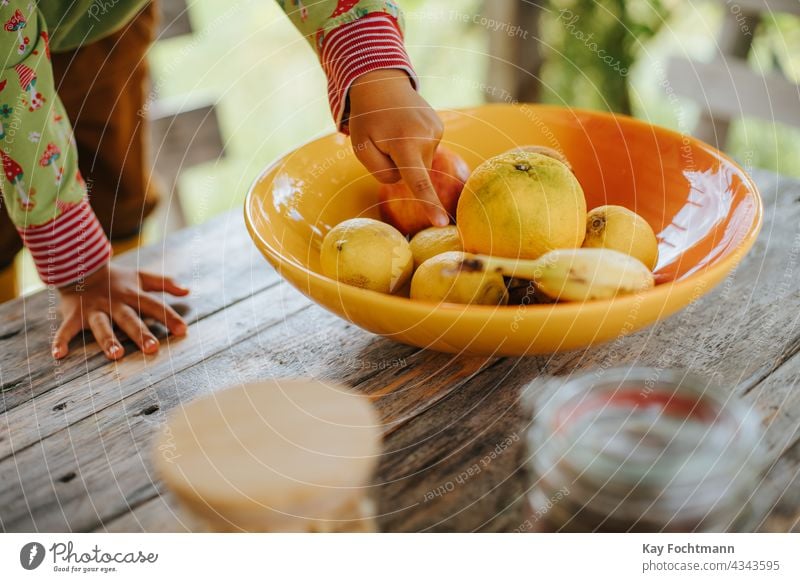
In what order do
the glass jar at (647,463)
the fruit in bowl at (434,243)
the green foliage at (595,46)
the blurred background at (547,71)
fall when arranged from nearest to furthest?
1. the glass jar at (647,463)
2. the fruit in bowl at (434,243)
3. the blurred background at (547,71)
4. the green foliage at (595,46)

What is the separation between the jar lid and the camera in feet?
1.11

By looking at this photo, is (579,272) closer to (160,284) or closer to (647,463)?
(647,463)

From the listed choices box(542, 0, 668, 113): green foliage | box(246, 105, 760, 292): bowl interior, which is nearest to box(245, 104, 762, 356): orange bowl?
box(246, 105, 760, 292): bowl interior

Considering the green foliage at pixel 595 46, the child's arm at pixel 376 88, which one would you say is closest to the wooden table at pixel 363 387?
the child's arm at pixel 376 88

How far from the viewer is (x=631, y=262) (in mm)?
371

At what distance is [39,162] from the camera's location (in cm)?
50

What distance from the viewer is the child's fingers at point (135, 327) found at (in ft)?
1.47

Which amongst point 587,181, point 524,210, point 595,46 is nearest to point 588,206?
point 587,181

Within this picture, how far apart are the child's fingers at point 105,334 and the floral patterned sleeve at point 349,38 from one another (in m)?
0.20

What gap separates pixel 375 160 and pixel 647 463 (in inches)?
9.6

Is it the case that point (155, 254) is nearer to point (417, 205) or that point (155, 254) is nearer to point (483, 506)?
point (417, 205)

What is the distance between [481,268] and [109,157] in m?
0.65

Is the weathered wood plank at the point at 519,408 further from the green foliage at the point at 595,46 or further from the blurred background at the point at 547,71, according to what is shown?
the green foliage at the point at 595,46

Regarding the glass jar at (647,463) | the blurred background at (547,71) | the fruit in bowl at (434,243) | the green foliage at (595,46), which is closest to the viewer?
the glass jar at (647,463)
